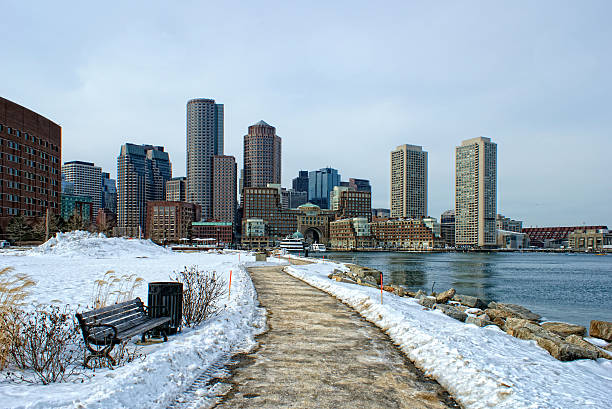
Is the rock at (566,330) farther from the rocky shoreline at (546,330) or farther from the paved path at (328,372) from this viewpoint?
the paved path at (328,372)

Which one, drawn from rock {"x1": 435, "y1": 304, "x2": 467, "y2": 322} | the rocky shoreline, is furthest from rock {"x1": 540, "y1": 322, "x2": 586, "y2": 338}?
rock {"x1": 435, "y1": 304, "x2": 467, "y2": 322}

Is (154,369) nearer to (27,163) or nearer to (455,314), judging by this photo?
(455,314)

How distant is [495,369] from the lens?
8117mm

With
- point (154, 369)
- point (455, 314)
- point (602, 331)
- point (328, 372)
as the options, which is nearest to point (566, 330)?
point (602, 331)

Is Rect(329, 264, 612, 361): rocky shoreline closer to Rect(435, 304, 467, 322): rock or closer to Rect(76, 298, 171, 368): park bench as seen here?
Rect(435, 304, 467, 322): rock

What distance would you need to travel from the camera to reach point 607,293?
41906mm

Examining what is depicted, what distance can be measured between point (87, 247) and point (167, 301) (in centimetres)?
4483

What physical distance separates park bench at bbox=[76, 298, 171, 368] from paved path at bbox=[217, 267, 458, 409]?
2157mm

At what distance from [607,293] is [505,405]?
44.6 m

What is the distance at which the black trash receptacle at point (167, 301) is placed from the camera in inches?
411

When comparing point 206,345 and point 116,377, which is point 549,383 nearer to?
point 206,345

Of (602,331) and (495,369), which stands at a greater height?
(495,369)

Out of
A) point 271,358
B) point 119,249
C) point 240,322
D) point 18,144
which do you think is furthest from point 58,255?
point 18,144

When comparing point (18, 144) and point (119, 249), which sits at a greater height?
point (18, 144)
